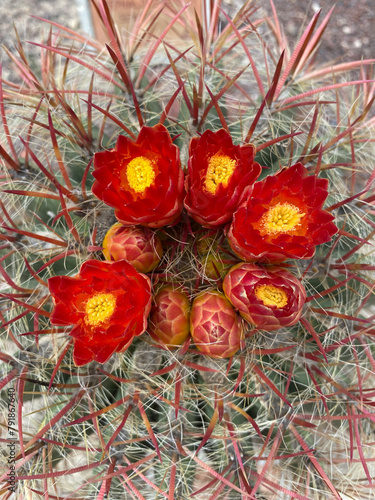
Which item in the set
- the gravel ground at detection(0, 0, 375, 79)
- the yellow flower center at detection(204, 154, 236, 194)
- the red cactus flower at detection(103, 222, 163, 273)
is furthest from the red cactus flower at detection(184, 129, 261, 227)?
the gravel ground at detection(0, 0, 375, 79)

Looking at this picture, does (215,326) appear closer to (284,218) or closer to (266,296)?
(266,296)

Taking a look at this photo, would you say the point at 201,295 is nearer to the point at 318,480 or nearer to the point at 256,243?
the point at 256,243

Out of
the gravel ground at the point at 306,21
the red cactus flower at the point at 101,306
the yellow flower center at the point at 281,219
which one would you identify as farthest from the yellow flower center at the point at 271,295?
the gravel ground at the point at 306,21

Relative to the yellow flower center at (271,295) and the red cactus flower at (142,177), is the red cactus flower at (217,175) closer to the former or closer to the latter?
the red cactus flower at (142,177)

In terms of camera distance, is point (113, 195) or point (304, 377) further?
point (304, 377)

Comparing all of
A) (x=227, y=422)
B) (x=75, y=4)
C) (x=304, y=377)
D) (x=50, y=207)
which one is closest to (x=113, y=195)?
(x=50, y=207)

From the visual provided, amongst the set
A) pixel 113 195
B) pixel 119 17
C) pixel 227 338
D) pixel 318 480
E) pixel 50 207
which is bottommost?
pixel 318 480

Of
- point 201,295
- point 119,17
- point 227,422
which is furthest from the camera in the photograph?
point 119,17

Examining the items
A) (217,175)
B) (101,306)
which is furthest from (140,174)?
(101,306)
